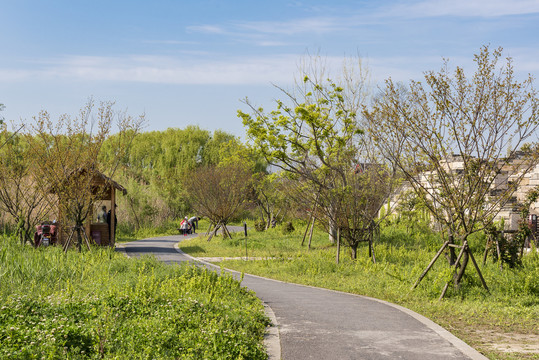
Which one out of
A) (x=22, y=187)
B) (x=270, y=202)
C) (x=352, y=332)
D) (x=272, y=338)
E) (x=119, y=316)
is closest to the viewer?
(x=272, y=338)

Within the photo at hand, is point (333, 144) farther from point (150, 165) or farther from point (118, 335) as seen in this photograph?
point (150, 165)

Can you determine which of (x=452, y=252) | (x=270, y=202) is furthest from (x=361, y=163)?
(x=270, y=202)

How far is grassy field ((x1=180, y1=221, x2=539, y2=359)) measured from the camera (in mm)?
8434

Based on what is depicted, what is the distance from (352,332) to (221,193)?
864 inches

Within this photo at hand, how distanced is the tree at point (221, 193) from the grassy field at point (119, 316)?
17506 millimetres

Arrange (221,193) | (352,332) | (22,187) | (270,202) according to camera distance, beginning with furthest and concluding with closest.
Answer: (270,202) < (221,193) < (22,187) < (352,332)

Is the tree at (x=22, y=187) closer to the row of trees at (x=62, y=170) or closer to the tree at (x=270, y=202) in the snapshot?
the row of trees at (x=62, y=170)

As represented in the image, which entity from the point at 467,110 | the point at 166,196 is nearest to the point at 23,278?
the point at 467,110

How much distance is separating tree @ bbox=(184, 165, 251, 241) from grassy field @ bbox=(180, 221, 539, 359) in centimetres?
753

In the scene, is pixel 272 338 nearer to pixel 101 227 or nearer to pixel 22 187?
pixel 22 187

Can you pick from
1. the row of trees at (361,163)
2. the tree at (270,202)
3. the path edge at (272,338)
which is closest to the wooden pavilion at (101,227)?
the row of trees at (361,163)

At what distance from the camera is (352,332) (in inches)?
317

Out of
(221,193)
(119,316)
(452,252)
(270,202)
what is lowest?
(119,316)

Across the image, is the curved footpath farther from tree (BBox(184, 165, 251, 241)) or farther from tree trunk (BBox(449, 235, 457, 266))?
tree (BBox(184, 165, 251, 241))
